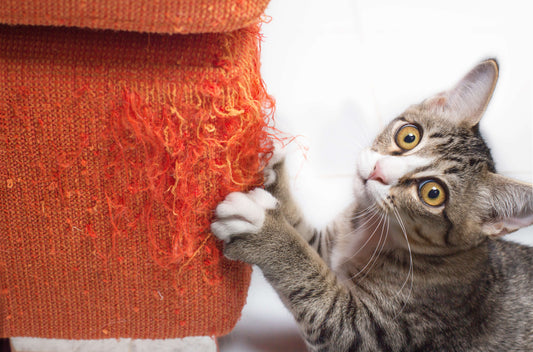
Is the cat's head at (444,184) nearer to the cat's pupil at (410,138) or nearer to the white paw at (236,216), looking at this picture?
the cat's pupil at (410,138)

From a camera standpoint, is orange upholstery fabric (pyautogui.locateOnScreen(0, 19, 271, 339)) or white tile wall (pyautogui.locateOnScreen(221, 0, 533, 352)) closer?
orange upholstery fabric (pyautogui.locateOnScreen(0, 19, 271, 339))

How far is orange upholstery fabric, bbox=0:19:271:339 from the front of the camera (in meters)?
0.71

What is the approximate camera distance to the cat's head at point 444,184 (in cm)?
89

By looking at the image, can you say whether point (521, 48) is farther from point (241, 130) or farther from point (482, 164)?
point (241, 130)

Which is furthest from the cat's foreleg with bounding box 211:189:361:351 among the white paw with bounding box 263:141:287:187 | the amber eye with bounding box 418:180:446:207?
the amber eye with bounding box 418:180:446:207

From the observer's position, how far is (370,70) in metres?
1.55

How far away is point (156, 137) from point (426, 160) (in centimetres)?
55

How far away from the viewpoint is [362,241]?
106cm

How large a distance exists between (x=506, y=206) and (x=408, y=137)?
0.24m

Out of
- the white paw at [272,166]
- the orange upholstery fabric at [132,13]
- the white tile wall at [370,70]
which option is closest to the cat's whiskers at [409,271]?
Result: the white paw at [272,166]

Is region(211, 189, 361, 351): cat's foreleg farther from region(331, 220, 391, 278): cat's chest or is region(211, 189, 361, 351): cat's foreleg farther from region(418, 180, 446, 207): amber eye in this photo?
region(418, 180, 446, 207): amber eye

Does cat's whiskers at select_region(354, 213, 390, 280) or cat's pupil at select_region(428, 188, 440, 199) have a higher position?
cat's pupil at select_region(428, 188, 440, 199)

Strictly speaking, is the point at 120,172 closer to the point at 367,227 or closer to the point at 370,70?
the point at 367,227

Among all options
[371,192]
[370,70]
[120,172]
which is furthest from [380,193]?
[370,70]
